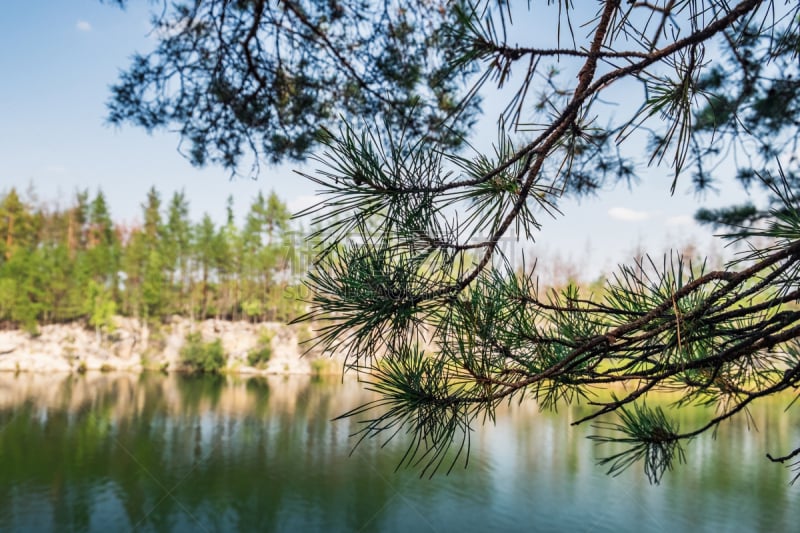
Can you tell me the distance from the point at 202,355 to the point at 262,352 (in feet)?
6.44

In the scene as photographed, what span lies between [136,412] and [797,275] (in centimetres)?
1268

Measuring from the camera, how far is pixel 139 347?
1847 centimetres

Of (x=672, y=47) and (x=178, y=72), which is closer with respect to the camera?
(x=672, y=47)

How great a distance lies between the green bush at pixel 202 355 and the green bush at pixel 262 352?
96 cm

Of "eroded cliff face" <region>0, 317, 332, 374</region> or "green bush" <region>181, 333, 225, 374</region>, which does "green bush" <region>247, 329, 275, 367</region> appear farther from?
"green bush" <region>181, 333, 225, 374</region>

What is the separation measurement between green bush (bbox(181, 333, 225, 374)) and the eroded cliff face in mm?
375

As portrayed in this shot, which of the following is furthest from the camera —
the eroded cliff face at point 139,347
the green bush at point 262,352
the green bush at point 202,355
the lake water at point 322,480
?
the green bush at point 262,352

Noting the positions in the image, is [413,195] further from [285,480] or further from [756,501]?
[756,501]

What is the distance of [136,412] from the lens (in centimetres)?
1121

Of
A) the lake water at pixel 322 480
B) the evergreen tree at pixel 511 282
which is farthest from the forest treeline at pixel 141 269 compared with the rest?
the evergreen tree at pixel 511 282

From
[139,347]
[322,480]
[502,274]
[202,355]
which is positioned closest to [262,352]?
[202,355]

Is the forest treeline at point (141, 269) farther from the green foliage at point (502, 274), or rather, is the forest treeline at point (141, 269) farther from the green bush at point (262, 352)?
the green foliage at point (502, 274)

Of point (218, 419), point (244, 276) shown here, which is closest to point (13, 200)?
point (244, 276)

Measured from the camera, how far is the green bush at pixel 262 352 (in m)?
18.0
